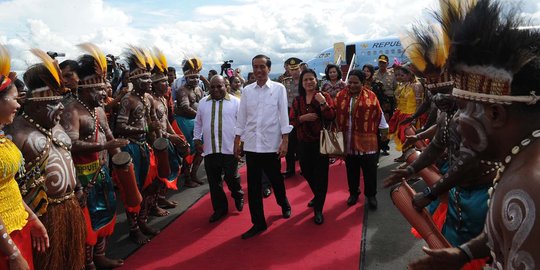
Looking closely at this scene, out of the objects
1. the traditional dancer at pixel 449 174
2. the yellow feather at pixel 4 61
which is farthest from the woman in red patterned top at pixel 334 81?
the yellow feather at pixel 4 61

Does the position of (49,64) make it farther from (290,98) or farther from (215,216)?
(290,98)

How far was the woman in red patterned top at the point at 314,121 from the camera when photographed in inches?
168

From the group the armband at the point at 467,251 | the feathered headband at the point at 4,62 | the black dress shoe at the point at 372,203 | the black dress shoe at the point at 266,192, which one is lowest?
the black dress shoe at the point at 266,192

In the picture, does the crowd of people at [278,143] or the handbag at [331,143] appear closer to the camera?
the crowd of people at [278,143]

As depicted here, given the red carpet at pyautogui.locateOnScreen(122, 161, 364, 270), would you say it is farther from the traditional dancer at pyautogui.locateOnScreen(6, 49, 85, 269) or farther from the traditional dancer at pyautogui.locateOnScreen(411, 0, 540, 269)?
the traditional dancer at pyautogui.locateOnScreen(411, 0, 540, 269)

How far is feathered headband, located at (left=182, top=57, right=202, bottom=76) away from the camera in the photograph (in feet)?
19.8

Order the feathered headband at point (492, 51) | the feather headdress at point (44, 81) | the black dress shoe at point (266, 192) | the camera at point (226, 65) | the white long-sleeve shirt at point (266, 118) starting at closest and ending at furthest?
the feathered headband at point (492, 51) → the feather headdress at point (44, 81) → the white long-sleeve shirt at point (266, 118) → the black dress shoe at point (266, 192) → the camera at point (226, 65)

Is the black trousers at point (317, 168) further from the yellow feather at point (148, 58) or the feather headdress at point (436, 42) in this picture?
the yellow feather at point (148, 58)

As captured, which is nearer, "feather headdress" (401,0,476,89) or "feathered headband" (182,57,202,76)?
"feather headdress" (401,0,476,89)

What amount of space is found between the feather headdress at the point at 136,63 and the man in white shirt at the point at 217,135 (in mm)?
757

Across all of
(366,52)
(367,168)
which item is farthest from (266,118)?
(366,52)

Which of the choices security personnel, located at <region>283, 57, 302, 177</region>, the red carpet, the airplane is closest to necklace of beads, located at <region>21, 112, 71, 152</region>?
the red carpet

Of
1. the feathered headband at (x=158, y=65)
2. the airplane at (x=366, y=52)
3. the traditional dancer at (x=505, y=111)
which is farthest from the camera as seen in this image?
the airplane at (x=366, y=52)

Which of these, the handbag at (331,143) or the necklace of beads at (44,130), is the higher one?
the necklace of beads at (44,130)
